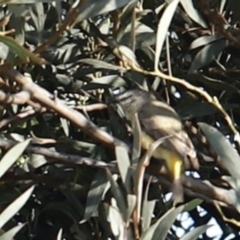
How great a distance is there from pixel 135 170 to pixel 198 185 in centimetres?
25

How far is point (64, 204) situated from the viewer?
2.06m

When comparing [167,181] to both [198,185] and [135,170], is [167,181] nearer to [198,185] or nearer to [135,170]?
[198,185]

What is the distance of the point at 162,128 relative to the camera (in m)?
2.22

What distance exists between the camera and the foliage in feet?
5.26

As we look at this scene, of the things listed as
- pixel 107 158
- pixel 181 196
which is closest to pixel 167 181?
pixel 181 196

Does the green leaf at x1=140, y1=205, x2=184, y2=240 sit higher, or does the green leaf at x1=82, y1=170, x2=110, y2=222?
the green leaf at x1=140, y1=205, x2=184, y2=240

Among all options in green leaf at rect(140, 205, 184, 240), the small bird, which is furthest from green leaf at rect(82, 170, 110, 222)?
green leaf at rect(140, 205, 184, 240)

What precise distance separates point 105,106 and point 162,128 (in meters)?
0.37

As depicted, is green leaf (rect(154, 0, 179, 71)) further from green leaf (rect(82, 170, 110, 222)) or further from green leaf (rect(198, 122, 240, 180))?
green leaf (rect(82, 170, 110, 222))

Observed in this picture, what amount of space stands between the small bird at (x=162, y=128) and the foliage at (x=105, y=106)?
3cm

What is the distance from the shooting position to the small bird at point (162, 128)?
1.92m

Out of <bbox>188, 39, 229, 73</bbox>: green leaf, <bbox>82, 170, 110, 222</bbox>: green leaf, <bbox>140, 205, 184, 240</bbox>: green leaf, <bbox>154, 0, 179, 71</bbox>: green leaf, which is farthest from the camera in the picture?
<bbox>188, 39, 229, 73</bbox>: green leaf

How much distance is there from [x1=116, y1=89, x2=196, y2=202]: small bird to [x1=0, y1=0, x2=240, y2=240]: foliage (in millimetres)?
26

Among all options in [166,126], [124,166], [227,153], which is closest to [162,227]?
[124,166]
